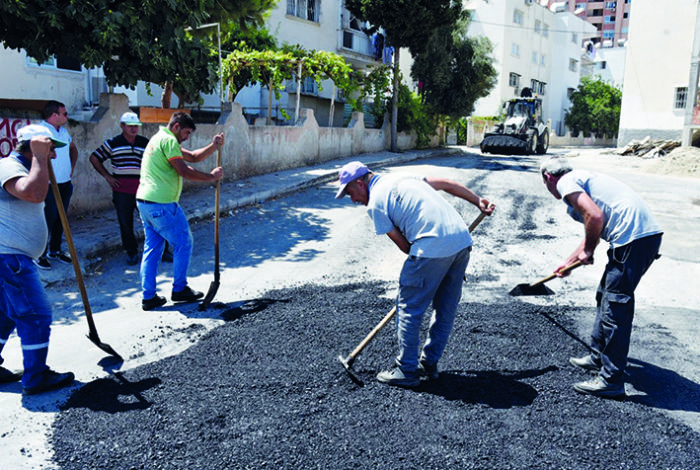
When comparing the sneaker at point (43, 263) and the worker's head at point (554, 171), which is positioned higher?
the worker's head at point (554, 171)

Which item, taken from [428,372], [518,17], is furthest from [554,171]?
[518,17]

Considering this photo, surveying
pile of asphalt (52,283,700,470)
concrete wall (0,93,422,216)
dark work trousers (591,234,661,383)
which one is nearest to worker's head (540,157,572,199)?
dark work trousers (591,234,661,383)

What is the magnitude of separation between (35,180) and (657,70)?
36449mm

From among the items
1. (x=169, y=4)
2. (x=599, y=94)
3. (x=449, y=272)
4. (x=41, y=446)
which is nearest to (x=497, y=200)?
(x=169, y=4)

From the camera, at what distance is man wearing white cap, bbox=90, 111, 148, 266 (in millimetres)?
6920

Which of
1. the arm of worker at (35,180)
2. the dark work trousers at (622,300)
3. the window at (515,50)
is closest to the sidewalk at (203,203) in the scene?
the arm of worker at (35,180)

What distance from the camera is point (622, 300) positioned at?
3834mm

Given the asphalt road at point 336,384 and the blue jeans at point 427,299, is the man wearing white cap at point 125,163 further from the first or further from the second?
the blue jeans at point 427,299

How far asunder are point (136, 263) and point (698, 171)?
18.9 metres

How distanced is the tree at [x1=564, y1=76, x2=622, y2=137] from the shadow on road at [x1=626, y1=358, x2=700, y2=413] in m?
53.7

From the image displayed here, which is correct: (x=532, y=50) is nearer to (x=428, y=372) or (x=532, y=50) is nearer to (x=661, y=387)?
(x=661, y=387)

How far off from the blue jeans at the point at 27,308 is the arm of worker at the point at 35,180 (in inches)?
18.2

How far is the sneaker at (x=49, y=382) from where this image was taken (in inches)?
153

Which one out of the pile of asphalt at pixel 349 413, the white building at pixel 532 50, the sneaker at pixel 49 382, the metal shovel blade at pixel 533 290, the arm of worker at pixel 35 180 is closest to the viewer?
the pile of asphalt at pixel 349 413
